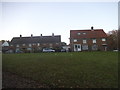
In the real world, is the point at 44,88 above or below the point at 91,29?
below

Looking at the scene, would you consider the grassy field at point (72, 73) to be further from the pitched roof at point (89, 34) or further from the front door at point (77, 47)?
the pitched roof at point (89, 34)

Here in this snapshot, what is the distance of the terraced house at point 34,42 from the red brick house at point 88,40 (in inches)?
558

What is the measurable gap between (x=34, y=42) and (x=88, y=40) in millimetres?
27927

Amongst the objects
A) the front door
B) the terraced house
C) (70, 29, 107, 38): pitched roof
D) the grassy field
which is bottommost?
the grassy field

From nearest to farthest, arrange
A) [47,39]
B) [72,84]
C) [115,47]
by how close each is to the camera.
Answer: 1. [72,84]
2. [115,47]
3. [47,39]

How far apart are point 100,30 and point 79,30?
319 inches

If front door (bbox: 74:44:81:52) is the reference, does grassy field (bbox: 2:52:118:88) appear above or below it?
below

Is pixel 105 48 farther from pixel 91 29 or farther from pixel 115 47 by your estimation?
pixel 91 29

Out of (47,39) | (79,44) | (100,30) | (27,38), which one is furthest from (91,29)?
(27,38)

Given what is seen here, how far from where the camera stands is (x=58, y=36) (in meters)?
63.1

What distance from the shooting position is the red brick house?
47.2m

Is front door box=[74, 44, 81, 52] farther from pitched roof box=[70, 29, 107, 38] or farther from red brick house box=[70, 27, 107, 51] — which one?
pitched roof box=[70, 29, 107, 38]

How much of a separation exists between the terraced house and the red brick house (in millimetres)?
14185

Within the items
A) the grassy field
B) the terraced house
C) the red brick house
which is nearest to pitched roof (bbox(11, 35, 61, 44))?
the terraced house
